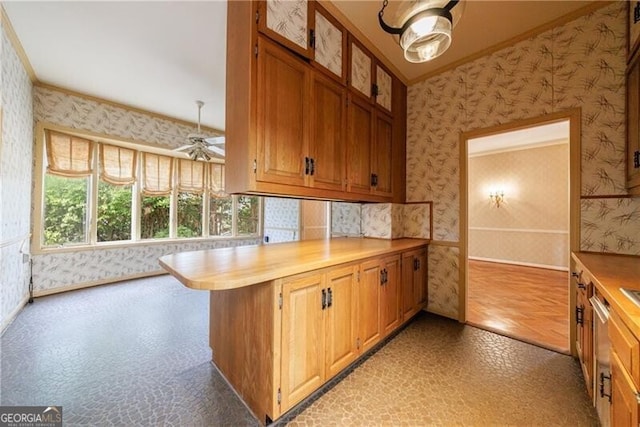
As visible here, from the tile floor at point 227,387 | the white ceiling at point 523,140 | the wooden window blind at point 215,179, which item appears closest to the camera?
the tile floor at point 227,387

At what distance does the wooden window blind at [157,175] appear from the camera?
4.67 metres

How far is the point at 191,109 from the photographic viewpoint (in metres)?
4.38

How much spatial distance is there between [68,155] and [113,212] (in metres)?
1.06

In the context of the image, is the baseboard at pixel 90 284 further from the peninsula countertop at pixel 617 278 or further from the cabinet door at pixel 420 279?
the peninsula countertop at pixel 617 278

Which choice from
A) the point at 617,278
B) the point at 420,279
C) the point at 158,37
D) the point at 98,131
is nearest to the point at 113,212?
the point at 98,131

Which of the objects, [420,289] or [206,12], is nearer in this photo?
[206,12]

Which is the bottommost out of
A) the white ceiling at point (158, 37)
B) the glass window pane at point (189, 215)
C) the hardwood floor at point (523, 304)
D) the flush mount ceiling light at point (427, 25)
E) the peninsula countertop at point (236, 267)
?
the hardwood floor at point (523, 304)

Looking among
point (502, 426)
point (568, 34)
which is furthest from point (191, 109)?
point (502, 426)

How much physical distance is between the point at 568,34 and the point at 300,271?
10.5 ft

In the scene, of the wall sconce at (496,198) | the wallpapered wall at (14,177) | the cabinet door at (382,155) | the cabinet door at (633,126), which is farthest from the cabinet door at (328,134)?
the wall sconce at (496,198)

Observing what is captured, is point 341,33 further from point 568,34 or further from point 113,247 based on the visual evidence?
point 113,247

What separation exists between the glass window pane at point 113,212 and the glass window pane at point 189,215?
883mm

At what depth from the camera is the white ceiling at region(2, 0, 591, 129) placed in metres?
2.17

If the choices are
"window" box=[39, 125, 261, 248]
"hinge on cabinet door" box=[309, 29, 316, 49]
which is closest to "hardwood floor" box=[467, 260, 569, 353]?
"hinge on cabinet door" box=[309, 29, 316, 49]
